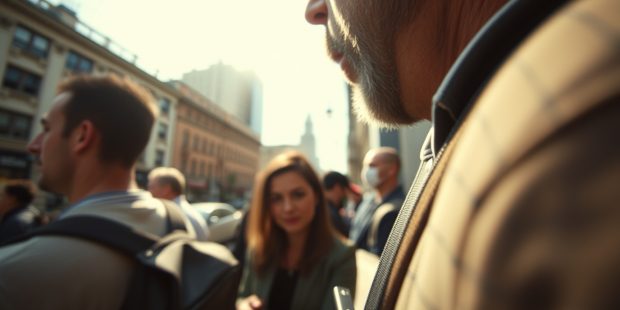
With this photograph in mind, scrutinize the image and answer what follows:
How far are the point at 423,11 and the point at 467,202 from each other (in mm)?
626

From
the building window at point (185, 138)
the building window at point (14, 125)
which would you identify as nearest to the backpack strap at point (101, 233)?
the building window at point (14, 125)

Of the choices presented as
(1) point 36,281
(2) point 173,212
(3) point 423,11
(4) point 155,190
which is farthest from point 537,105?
(4) point 155,190

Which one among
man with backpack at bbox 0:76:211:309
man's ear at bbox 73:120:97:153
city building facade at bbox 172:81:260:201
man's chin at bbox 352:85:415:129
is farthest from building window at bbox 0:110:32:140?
man's chin at bbox 352:85:415:129

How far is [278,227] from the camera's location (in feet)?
8.51

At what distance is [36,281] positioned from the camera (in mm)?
1054

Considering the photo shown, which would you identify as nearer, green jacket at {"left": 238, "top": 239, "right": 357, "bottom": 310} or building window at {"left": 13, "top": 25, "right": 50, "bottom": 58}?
green jacket at {"left": 238, "top": 239, "right": 357, "bottom": 310}

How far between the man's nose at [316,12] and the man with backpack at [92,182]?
127 centimetres

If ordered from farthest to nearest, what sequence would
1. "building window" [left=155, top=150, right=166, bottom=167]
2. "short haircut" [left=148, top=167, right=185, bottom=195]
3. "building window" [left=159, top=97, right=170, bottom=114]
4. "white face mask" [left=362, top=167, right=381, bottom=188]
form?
"building window" [left=155, top=150, right=166, bottom=167]
"building window" [left=159, top=97, right=170, bottom=114]
"short haircut" [left=148, top=167, right=185, bottom=195]
"white face mask" [left=362, top=167, right=381, bottom=188]

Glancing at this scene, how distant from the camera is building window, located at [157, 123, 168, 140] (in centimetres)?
2592

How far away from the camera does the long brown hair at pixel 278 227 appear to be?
89.2 inches

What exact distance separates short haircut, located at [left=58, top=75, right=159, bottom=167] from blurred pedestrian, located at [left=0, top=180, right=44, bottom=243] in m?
2.94

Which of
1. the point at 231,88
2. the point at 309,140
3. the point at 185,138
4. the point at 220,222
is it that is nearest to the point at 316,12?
the point at 220,222

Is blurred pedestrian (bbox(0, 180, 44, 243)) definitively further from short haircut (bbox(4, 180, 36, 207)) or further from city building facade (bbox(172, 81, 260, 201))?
city building facade (bbox(172, 81, 260, 201))

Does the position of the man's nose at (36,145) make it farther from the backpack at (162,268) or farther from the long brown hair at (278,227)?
the long brown hair at (278,227)
